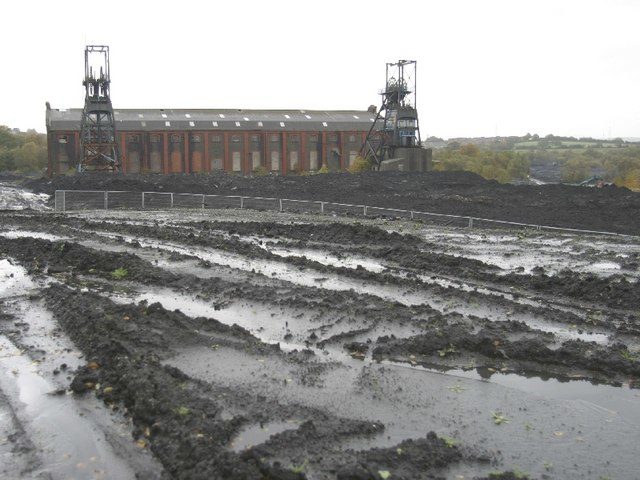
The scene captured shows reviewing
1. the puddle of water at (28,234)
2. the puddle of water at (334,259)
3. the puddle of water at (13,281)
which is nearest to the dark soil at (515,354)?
the puddle of water at (334,259)

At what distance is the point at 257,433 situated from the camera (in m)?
7.79

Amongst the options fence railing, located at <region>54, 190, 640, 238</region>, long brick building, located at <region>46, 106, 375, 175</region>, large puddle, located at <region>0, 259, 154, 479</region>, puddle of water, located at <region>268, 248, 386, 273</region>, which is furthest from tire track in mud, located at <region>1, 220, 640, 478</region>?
long brick building, located at <region>46, 106, 375, 175</region>

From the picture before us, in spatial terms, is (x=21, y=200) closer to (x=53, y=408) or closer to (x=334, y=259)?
(x=334, y=259)

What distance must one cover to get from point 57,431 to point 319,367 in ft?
12.1

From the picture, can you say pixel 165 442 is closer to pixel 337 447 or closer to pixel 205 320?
pixel 337 447

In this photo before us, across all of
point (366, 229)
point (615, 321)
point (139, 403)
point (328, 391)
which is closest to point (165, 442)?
point (139, 403)

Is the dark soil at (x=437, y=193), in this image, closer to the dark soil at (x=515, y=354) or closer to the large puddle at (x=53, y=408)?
the dark soil at (x=515, y=354)

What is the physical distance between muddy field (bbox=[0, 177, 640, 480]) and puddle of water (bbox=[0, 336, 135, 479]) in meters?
0.03

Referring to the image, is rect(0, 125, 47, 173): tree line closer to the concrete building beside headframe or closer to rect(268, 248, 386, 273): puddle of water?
the concrete building beside headframe

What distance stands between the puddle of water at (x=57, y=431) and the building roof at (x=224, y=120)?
63.1 meters

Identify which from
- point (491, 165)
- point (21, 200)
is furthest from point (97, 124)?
point (491, 165)

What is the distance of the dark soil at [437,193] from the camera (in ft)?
99.1

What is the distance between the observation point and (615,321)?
12.8 metres

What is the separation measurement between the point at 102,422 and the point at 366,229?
16.2 m
